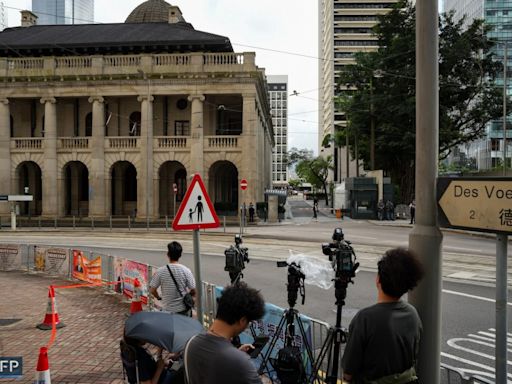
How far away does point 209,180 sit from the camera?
3603cm

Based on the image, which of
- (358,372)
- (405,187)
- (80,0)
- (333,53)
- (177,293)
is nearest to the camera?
(358,372)

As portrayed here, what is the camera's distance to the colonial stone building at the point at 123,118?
35094mm

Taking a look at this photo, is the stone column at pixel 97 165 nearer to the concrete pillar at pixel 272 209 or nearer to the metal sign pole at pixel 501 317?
the concrete pillar at pixel 272 209

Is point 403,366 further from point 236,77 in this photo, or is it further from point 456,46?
point 456,46

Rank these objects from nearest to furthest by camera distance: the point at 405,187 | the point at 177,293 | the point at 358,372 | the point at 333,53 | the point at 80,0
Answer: the point at 358,372, the point at 177,293, the point at 80,0, the point at 405,187, the point at 333,53

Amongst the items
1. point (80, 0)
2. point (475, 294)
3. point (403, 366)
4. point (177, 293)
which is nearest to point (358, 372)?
point (403, 366)

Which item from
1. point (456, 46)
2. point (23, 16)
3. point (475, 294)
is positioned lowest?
point (475, 294)

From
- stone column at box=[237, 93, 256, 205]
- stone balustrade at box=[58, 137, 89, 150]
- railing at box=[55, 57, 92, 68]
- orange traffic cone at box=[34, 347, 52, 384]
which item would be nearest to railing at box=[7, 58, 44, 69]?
railing at box=[55, 57, 92, 68]

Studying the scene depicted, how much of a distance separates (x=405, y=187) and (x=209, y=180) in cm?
2030

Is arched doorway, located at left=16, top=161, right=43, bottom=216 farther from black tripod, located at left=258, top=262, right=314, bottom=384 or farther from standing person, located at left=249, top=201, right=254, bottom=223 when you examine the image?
black tripod, located at left=258, top=262, right=314, bottom=384

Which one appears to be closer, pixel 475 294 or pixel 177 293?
pixel 177 293

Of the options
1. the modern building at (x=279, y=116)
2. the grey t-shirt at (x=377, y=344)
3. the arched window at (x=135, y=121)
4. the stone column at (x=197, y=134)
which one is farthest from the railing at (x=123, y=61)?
the modern building at (x=279, y=116)

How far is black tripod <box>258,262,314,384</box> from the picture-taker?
165 inches

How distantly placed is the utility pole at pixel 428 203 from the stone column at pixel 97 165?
34313 millimetres
